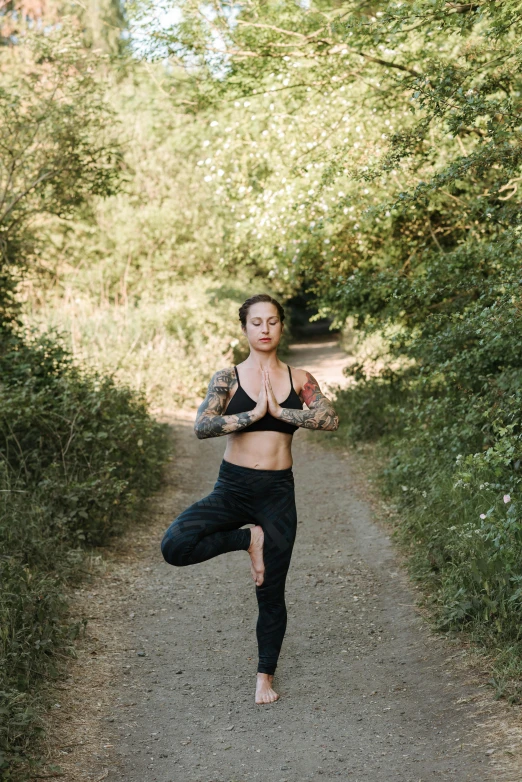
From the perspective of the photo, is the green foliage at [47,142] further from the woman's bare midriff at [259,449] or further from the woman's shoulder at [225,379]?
the woman's bare midriff at [259,449]

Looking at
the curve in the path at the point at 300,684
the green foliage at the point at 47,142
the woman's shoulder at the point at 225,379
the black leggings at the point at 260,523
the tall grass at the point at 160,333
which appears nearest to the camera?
the curve in the path at the point at 300,684

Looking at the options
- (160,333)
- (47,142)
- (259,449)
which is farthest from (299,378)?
(160,333)

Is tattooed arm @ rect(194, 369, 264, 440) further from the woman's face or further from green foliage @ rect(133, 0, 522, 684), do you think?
green foliage @ rect(133, 0, 522, 684)

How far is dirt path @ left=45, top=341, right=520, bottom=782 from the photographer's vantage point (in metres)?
3.89

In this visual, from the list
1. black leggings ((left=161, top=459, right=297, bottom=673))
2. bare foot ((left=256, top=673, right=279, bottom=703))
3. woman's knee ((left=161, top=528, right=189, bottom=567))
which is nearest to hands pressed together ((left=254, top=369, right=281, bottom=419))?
black leggings ((left=161, top=459, right=297, bottom=673))

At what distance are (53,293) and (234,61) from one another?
405 inches

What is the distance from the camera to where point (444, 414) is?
7090 millimetres

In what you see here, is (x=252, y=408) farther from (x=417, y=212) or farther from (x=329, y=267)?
(x=329, y=267)

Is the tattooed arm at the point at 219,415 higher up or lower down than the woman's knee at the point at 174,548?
higher up

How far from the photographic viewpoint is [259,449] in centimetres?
447

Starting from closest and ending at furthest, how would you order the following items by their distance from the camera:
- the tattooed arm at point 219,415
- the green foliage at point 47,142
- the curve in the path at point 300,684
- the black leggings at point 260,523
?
the curve in the path at point 300,684 < the tattooed arm at point 219,415 < the black leggings at point 260,523 < the green foliage at point 47,142

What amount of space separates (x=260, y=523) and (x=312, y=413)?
25.7 inches

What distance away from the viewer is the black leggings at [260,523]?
4395 millimetres

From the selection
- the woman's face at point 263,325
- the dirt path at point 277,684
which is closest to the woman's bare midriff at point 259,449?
the woman's face at point 263,325
